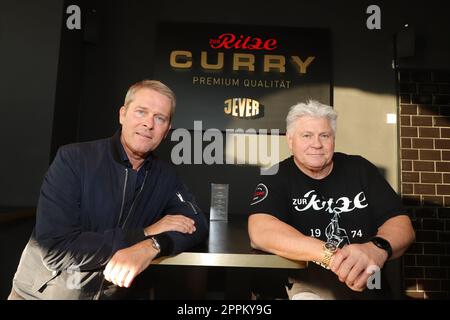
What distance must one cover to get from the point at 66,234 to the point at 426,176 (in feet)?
8.28

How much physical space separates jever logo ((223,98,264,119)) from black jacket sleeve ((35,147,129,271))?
1448mm

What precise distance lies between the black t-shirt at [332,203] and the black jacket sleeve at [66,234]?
1.90 ft

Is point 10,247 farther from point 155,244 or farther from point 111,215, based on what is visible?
point 155,244

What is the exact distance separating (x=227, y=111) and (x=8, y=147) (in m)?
1.45

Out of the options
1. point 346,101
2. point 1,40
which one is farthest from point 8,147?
point 346,101

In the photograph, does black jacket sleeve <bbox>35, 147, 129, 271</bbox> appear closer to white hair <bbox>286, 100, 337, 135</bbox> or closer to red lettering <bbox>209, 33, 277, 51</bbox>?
white hair <bbox>286, 100, 337, 135</bbox>

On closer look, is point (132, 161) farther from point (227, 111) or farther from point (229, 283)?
point (229, 283)

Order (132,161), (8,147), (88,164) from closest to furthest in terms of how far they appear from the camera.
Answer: (88,164)
(132,161)
(8,147)

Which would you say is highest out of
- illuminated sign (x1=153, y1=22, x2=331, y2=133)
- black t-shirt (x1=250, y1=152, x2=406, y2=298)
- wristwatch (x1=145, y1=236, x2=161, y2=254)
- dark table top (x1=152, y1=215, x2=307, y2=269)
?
illuminated sign (x1=153, y1=22, x2=331, y2=133)

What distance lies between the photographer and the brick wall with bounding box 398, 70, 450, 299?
7.96 feet

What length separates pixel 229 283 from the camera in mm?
2381
